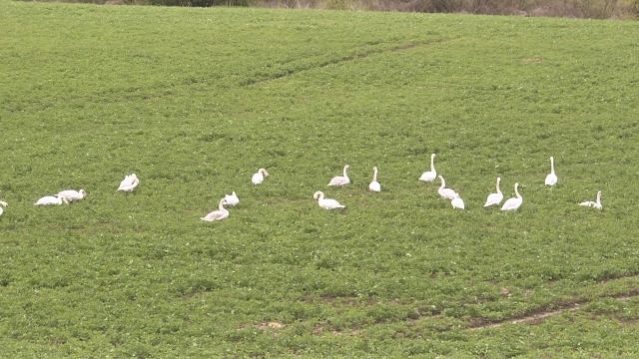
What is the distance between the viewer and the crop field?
54.4 feet

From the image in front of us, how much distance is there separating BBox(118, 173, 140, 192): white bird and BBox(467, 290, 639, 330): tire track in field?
9212 millimetres

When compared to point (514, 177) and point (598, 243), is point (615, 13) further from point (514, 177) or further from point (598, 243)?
point (598, 243)

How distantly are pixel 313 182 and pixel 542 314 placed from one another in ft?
25.5

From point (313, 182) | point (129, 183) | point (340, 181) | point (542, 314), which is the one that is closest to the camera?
point (542, 314)

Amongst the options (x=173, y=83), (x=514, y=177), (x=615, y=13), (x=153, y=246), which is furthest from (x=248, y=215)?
(x=615, y=13)

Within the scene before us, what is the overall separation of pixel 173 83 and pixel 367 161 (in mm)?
8428

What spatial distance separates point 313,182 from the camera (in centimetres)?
2350

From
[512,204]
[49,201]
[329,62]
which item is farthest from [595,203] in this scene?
[329,62]

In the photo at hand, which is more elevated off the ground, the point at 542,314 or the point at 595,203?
the point at 595,203

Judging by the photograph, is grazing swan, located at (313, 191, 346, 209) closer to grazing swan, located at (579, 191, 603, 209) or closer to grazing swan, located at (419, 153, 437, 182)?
grazing swan, located at (419, 153, 437, 182)

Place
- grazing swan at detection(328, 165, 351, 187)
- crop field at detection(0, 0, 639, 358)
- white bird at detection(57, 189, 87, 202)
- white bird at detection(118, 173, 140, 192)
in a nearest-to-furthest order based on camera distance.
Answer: crop field at detection(0, 0, 639, 358) → white bird at detection(57, 189, 87, 202) → white bird at detection(118, 173, 140, 192) → grazing swan at detection(328, 165, 351, 187)

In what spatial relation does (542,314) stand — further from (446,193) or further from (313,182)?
(313,182)

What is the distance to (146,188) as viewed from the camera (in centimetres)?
2311

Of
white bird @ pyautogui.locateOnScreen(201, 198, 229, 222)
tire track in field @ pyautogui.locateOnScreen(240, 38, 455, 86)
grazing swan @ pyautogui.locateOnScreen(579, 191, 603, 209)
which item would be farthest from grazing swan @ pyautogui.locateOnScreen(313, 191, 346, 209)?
tire track in field @ pyautogui.locateOnScreen(240, 38, 455, 86)
